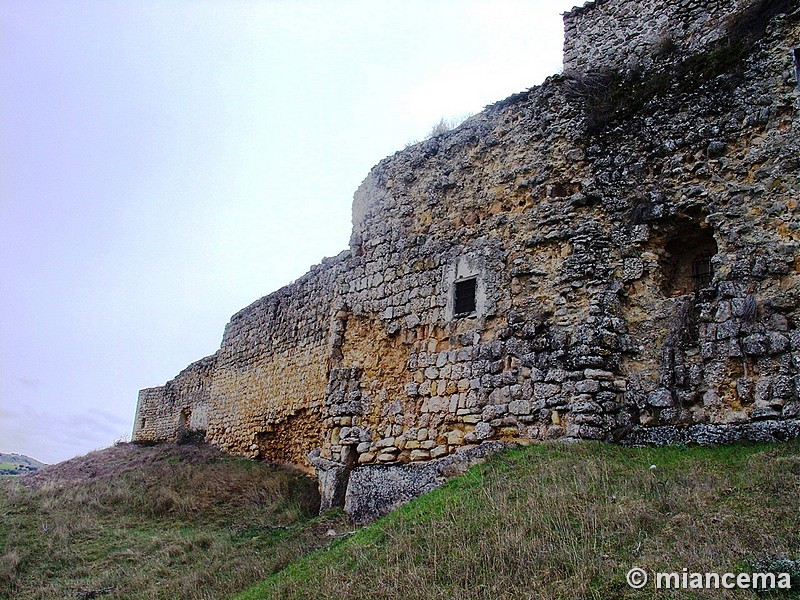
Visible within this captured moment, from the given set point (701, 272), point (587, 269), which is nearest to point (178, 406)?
point (587, 269)

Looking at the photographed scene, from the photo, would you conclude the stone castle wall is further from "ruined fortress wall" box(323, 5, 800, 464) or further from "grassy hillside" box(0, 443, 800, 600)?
"grassy hillside" box(0, 443, 800, 600)

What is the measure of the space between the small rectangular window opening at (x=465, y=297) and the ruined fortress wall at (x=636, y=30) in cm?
313

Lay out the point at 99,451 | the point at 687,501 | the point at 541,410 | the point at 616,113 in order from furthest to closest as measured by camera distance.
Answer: the point at 99,451
the point at 616,113
the point at 541,410
the point at 687,501

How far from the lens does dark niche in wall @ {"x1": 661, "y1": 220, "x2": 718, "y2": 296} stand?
7633 millimetres

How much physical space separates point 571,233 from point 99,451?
60.1ft

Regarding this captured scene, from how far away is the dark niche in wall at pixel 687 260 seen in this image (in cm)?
763

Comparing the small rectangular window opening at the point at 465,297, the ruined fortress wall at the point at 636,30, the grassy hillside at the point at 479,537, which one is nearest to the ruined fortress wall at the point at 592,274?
the small rectangular window opening at the point at 465,297

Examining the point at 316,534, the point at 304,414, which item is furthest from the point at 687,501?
the point at 304,414

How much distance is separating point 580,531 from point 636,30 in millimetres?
6522

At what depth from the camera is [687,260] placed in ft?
25.8

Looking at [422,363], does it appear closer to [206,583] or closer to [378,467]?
[378,467]

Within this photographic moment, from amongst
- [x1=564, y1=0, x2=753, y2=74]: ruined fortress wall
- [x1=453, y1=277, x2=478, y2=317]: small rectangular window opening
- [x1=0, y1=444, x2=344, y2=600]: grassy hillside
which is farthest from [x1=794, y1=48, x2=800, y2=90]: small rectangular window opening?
[x1=0, y1=444, x2=344, y2=600]: grassy hillside

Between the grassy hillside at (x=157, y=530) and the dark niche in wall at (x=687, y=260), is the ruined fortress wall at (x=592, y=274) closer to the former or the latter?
the dark niche in wall at (x=687, y=260)

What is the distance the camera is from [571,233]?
8.20 metres
